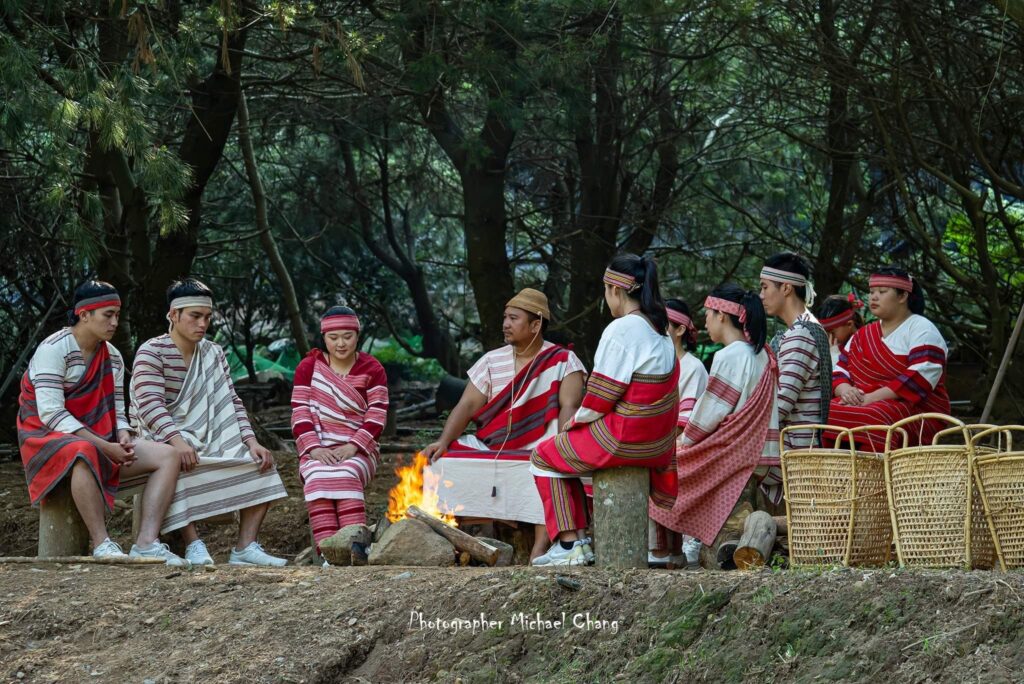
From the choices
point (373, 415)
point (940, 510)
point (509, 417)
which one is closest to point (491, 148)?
point (373, 415)

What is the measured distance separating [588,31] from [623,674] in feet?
18.6

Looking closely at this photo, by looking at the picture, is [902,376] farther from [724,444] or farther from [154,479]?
[154,479]

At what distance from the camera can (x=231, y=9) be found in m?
7.96

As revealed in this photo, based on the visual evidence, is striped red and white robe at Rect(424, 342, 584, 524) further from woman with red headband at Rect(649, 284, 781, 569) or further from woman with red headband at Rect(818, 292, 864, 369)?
woman with red headband at Rect(818, 292, 864, 369)

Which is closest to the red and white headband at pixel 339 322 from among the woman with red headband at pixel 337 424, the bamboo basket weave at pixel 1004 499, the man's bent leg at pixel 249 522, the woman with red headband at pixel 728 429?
the woman with red headband at pixel 337 424

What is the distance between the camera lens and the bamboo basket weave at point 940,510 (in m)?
5.28

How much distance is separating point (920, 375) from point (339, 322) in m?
3.33

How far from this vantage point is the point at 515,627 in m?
5.16

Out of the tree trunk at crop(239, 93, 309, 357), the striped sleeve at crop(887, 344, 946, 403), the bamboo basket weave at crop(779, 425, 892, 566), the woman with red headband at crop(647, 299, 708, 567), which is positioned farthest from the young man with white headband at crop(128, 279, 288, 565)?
the tree trunk at crop(239, 93, 309, 357)

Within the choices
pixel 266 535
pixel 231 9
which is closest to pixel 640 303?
pixel 231 9

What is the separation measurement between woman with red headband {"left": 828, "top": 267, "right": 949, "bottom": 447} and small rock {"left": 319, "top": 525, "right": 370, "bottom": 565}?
104 inches

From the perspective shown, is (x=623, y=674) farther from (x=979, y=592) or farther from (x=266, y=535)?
(x=266, y=535)

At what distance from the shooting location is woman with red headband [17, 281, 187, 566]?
23.0ft

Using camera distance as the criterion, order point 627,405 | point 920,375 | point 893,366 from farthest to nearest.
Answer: point 893,366, point 920,375, point 627,405
